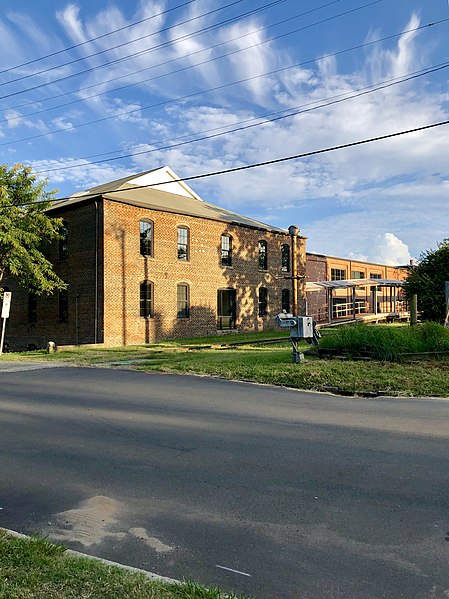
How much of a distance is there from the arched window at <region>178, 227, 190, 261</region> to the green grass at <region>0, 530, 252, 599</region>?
86.8ft

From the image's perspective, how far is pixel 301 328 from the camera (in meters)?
14.3

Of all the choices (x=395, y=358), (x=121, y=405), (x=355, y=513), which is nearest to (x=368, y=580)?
(x=355, y=513)

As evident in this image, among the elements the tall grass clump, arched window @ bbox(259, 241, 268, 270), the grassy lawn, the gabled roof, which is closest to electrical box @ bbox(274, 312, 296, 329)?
the grassy lawn

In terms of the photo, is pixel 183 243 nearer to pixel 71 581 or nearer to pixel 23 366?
pixel 23 366

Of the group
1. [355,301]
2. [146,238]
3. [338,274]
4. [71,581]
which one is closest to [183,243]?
[146,238]

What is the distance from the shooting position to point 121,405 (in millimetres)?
9312

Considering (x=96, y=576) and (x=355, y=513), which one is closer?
(x=96, y=576)

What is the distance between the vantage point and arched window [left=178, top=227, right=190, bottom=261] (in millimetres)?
29500

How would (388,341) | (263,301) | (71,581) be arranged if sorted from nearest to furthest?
(71,581), (388,341), (263,301)

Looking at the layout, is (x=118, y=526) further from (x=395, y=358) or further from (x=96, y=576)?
(x=395, y=358)

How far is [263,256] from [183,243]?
7916mm

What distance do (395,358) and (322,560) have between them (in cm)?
1094

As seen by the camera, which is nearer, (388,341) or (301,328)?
(388,341)

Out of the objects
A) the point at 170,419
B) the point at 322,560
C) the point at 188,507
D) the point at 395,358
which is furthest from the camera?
the point at 395,358
